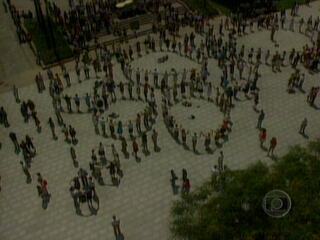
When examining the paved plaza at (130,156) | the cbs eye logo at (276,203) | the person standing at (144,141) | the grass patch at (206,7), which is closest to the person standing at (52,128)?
the paved plaza at (130,156)

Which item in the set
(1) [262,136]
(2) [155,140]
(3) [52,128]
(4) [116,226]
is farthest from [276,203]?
(3) [52,128]

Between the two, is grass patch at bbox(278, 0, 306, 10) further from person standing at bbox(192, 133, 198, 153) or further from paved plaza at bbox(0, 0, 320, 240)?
person standing at bbox(192, 133, 198, 153)

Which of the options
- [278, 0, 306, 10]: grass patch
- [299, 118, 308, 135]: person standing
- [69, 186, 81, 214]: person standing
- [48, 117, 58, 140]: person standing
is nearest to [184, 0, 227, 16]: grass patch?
[278, 0, 306, 10]: grass patch

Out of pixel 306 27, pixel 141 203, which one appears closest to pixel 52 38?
pixel 141 203

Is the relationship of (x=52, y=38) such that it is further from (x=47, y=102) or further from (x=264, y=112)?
(x=264, y=112)

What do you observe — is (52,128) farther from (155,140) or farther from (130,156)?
(155,140)

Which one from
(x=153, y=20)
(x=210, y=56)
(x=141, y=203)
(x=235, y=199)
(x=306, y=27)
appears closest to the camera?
(x=235, y=199)
